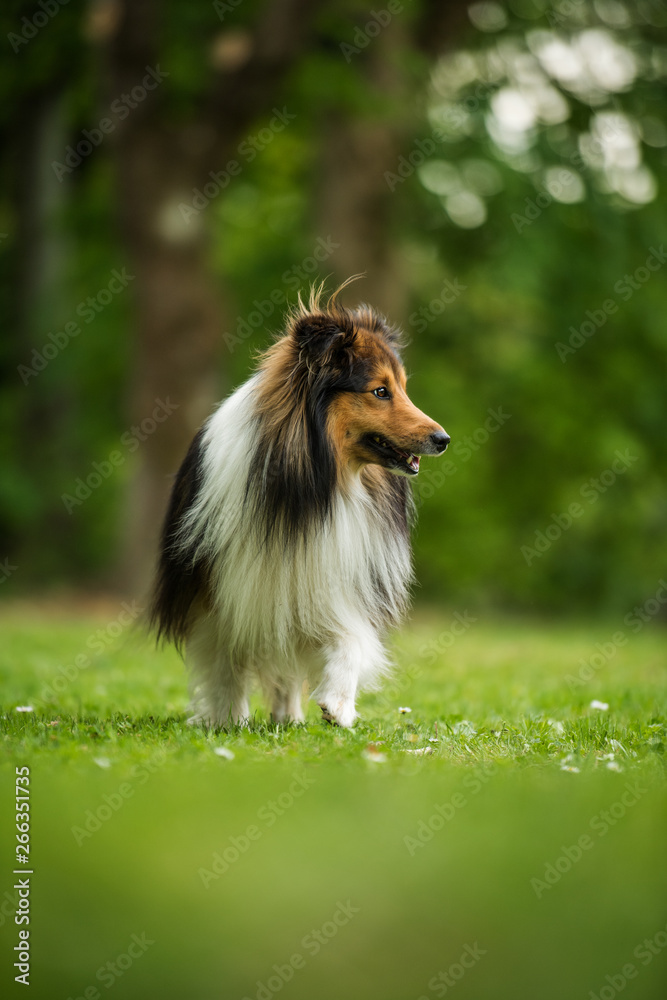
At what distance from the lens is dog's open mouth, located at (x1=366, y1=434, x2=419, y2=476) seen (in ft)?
18.5

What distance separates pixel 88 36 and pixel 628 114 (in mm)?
7359

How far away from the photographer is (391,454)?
566cm

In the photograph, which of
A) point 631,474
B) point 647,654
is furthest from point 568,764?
point 631,474

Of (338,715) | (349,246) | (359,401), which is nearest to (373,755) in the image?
(338,715)

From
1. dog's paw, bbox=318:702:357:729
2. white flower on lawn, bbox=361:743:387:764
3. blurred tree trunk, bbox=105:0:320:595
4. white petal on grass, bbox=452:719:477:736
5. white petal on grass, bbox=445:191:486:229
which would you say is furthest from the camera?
white petal on grass, bbox=445:191:486:229

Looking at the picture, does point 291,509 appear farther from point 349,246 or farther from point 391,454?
point 349,246

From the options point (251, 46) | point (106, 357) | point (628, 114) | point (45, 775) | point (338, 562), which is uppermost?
point (628, 114)

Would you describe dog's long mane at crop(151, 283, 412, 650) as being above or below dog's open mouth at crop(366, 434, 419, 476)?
below

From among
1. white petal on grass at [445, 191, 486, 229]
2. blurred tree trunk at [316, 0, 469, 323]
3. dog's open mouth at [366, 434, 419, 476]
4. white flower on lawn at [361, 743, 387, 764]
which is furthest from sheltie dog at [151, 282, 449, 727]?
white petal on grass at [445, 191, 486, 229]

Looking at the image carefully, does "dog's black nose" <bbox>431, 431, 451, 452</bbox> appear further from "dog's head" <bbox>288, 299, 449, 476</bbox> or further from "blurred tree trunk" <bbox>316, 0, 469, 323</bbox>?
"blurred tree trunk" <bbox>316, 0, 469, 323</bbox>

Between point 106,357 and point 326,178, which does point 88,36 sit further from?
point 106,357

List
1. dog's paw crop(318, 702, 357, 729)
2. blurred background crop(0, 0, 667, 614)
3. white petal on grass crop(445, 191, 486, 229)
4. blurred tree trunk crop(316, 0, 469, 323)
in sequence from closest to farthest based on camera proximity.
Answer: dog's paw crop(318, 702, 357, 729) → blurred background crop(0, 0, 667, 614) → blurred tree trunk crop(316, 0, 469, 323) → white petal on grass crop(445, 191, 486, 229)

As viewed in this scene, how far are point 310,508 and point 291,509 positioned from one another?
0.09 metres

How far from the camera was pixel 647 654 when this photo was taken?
40.8ft
